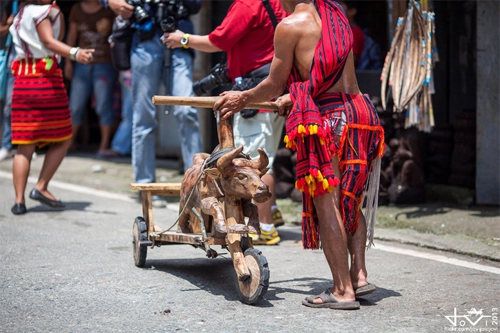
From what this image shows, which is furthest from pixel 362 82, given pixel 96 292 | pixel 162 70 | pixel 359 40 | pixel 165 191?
pixel 96 292

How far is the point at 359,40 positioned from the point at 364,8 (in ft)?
3.55

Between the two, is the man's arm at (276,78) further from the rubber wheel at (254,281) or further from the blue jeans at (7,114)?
the blue jeans at (7,114)

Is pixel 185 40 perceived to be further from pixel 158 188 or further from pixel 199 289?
pixel 199 289

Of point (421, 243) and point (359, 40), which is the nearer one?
point (421, 243)

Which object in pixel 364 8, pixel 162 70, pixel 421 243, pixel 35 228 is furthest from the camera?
pixel 364 8

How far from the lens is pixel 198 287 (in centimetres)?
446

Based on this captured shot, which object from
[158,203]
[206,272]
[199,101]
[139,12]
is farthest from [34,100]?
[199,101]

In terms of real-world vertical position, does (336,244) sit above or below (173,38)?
below

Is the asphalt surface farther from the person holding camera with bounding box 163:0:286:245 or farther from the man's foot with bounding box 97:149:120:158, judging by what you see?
the man's foot with bounding box 97:149:120:158

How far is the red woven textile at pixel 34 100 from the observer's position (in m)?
6.80

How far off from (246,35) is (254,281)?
2.20 m

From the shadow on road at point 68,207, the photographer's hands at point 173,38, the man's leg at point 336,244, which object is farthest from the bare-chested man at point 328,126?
the shadow on road at point 68,207

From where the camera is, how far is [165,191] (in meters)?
5.04

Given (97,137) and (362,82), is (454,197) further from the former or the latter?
(97,137)
